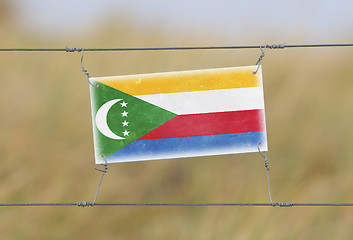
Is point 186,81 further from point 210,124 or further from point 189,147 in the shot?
point 189,147

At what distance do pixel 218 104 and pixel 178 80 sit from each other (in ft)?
2.11

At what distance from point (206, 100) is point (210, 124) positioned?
335 mm

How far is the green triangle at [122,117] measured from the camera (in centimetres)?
1039

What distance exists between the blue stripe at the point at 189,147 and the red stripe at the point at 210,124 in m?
0.08

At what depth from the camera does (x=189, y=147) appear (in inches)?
410

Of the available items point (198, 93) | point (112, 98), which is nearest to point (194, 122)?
point (198, 93)

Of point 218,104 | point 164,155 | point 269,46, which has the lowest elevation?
point 164,155

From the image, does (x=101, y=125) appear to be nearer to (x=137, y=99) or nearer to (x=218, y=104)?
(x=137, y=99)

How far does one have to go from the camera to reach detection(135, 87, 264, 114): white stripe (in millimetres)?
10406

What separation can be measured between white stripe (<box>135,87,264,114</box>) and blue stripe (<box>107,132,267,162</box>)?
1.31ft

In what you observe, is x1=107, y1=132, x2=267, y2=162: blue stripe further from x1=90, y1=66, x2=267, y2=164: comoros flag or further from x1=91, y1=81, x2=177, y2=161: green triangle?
x1=91, y1=81, x2=177, y2=161: green triangle

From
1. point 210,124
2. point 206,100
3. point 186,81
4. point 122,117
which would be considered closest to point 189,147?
point 210,124

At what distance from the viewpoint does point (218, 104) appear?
34.3ft

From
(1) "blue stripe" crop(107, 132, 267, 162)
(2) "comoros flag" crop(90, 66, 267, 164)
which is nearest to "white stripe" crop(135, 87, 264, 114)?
(2) "comoros flag" crop(90, 66, 267, 164)
